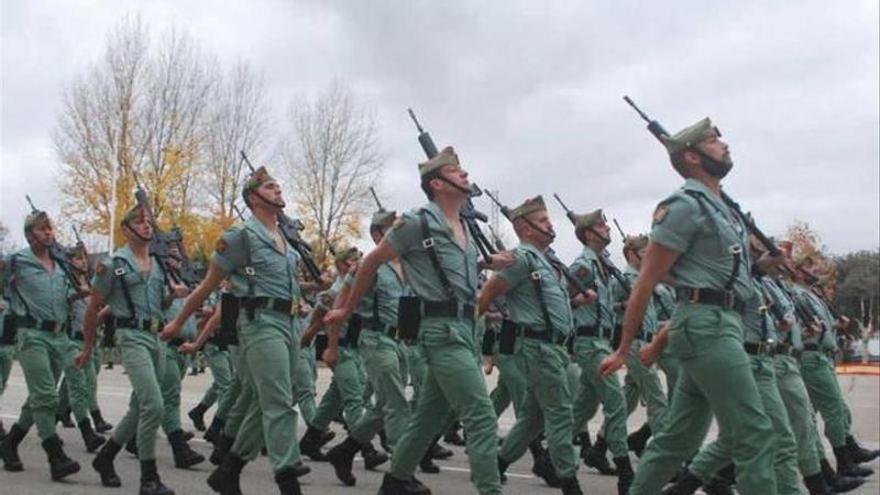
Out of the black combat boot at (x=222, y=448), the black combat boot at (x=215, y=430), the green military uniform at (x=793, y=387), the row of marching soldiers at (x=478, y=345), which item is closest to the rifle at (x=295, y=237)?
the row of marching soldiers at (x=478, y=345)

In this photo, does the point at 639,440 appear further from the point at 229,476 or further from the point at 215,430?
the point at 229,476

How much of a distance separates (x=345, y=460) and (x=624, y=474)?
208 centimetres

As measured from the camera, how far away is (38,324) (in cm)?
848

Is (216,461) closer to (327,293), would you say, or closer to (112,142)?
(327,293)

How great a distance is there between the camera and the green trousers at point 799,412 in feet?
25.0

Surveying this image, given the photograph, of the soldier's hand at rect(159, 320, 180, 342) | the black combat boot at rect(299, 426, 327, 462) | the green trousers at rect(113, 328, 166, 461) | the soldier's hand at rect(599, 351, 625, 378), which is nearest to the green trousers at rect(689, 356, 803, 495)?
the soldier's hand at rect(599, 351, 625, 378)

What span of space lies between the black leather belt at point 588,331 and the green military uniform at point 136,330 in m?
3.29

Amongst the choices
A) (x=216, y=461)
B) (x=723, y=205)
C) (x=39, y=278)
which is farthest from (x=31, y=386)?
(x=723, y=205)

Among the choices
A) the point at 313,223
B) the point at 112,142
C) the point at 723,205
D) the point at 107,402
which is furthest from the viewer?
the point at 313,223

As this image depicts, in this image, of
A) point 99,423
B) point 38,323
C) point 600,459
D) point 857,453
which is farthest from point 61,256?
point 857,453

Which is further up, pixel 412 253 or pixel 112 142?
pixel 112 142

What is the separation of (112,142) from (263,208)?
31.2 meters

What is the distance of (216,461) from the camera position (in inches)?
342

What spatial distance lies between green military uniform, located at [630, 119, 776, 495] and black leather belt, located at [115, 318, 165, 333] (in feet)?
12.8
